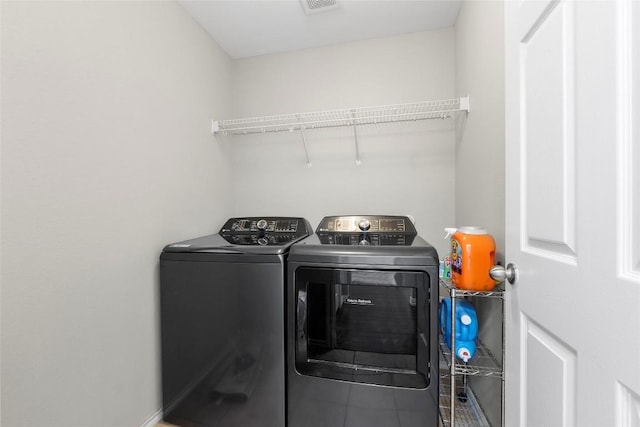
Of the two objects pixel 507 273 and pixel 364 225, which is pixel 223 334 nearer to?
pixel 364 225

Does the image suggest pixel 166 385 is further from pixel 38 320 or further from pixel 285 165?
pixel 285 165

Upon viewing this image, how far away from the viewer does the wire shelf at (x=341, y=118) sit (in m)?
1.84

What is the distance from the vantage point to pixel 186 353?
1.40 meters

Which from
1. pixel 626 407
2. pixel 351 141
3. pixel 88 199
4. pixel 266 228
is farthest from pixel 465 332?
pixel 88 199

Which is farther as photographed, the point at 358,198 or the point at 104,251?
the point at 358,198

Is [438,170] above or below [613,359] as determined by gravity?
above

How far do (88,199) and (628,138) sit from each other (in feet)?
5.68

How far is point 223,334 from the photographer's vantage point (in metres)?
1.33

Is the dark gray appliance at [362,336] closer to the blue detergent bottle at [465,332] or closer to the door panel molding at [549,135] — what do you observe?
the blue detergent bottle at [465,332]

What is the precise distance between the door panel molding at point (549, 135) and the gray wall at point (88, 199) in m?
1.71

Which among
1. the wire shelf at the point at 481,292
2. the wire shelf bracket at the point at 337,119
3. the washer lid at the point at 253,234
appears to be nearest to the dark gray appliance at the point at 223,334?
the washer lid at the point at 253,234

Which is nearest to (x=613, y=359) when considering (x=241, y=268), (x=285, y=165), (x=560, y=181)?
(x=560, y=181)

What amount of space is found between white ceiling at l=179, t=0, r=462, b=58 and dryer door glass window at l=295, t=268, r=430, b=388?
178cm

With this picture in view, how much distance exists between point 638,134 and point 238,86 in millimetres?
2512
